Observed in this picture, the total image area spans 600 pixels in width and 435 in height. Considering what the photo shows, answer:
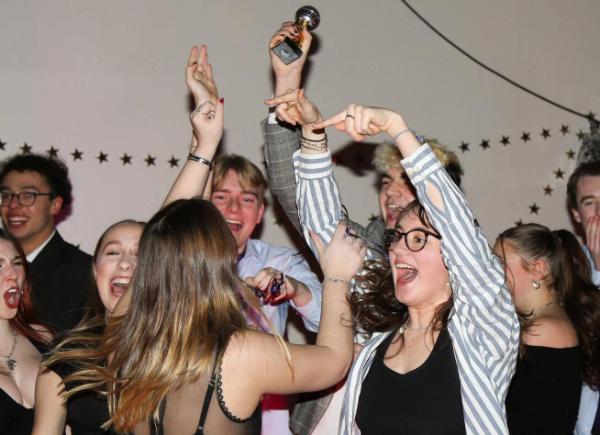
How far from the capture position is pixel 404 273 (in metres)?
2.16

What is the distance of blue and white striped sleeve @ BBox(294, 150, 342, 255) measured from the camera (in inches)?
93.2

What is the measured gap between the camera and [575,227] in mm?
4547

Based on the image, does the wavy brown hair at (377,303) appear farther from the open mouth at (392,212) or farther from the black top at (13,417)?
the black top at (13,417)

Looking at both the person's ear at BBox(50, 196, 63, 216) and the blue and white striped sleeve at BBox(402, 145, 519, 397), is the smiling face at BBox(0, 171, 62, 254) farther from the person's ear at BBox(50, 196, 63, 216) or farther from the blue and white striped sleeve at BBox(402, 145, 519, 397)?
the blue and white striped sleeve at BBox(402, 145, 519, 397)

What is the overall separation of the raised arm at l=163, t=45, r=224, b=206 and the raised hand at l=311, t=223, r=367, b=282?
0.50 m

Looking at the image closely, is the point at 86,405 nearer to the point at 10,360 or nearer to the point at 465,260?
the point at 10,360

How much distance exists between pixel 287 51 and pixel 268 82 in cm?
133

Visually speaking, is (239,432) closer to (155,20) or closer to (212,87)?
(212,87)

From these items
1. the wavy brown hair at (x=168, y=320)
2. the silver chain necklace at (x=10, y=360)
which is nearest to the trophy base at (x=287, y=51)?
the wavy brown hair at (x=168, y=320)

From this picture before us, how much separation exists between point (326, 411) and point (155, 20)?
2149 millimetres

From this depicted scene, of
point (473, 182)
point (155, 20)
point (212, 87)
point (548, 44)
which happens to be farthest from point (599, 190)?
point (155, 20)

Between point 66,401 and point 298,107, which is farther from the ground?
point 298,107

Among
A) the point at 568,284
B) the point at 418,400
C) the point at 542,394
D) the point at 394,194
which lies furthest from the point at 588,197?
the point at 418,400

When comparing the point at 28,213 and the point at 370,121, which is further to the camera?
the point at 28,213
